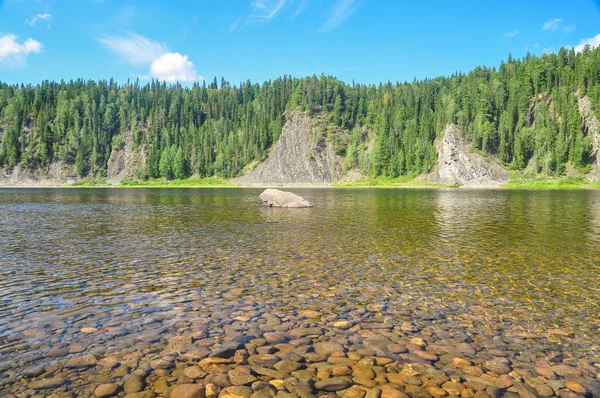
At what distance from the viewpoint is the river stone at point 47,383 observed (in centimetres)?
686

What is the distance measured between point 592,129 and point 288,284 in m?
186

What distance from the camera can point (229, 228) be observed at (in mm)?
29938

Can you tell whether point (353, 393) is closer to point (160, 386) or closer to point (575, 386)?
point (160, 386)

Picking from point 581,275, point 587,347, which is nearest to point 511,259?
point 581,275

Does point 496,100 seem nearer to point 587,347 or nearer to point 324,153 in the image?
point 324,153

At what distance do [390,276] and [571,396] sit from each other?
845 centimetres

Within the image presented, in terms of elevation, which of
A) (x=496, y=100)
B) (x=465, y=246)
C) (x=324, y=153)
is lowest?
(x=465, y=246)

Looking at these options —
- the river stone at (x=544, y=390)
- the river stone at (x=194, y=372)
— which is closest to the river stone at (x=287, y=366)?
the river stone at (x=194, y=372)

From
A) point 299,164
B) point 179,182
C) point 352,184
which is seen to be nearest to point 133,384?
point 352,184

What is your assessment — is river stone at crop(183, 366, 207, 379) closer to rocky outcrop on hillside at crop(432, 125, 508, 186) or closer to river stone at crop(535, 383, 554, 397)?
river stone at crop(535, 383, 554, 397)

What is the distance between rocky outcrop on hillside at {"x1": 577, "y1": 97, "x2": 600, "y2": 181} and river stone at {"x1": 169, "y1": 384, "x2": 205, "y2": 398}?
554ft

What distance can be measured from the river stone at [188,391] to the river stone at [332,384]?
6.80 ft

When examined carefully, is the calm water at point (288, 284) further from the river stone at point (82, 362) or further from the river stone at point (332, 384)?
the river stone at point (332, 384)

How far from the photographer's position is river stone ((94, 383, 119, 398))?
6.67 m
